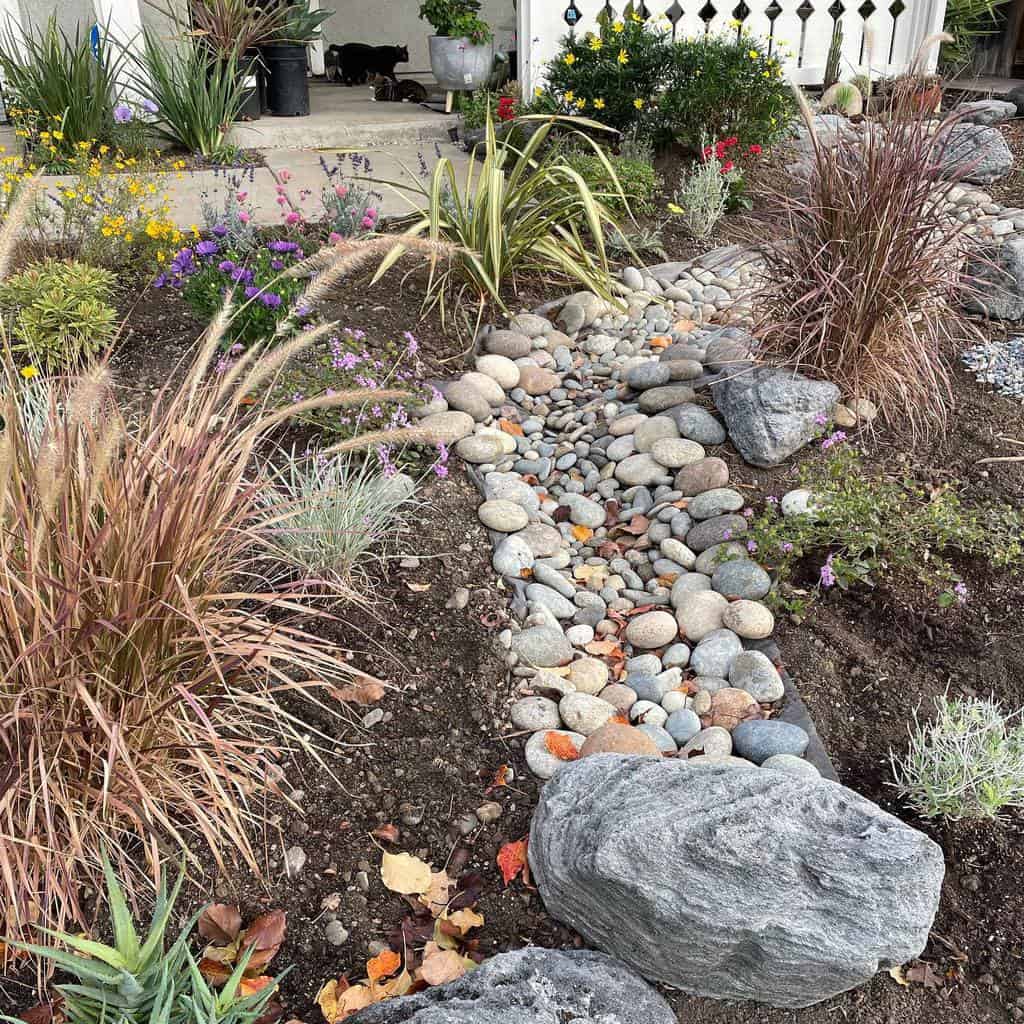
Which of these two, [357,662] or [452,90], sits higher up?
[452,90]

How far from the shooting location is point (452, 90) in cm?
816

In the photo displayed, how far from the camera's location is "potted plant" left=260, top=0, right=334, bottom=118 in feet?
25.8

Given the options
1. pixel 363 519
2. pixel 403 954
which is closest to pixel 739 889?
pixel 403 954

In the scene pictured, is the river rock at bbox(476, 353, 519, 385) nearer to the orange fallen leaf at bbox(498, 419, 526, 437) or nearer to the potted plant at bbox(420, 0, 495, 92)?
the orange fallen leaf at bbox(498, 419, 526, 437)

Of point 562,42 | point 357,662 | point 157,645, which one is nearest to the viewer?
point 157,645

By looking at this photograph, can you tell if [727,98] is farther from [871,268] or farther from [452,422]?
[452,422]

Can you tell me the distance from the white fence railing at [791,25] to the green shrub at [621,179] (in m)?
2.16

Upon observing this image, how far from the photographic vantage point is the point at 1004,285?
4.41 metres

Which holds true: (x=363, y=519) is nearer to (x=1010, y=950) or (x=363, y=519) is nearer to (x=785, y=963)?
(x=785, y=963)

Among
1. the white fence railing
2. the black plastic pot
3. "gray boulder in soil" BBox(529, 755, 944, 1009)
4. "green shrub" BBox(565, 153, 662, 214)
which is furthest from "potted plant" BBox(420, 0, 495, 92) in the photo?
"gray boulder in soil" BBox(529, 755, 944, 1009)

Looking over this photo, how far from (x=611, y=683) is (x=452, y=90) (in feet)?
21.7

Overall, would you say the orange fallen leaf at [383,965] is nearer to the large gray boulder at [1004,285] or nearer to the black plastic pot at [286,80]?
the large gray boulder at [1004,285]

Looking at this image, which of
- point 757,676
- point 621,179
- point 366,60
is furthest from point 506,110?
point 757,676

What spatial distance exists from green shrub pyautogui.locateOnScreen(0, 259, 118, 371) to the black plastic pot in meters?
4.78
